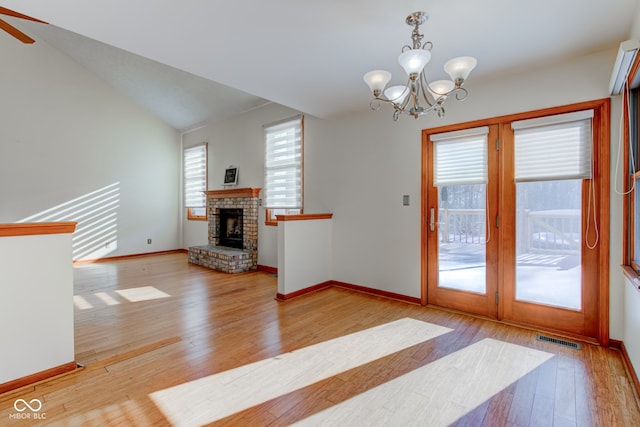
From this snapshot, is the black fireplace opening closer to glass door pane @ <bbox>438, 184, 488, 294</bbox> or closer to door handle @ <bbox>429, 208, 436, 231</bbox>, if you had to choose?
door handle @ <bbox>429, 208, 436, 231</bbox>

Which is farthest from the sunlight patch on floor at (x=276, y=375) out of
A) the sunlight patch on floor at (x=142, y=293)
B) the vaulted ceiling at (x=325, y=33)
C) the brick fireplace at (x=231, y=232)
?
the brick fireplace at (x=231, y=232)

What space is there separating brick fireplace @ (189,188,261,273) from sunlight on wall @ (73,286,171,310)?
139cm

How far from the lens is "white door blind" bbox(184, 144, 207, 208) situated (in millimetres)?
Result: 6984

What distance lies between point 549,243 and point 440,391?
1.88 metres

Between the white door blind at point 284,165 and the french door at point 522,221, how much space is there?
7.29 feet

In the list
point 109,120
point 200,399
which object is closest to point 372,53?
point 200,399

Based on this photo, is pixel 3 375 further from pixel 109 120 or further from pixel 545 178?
pixel 109 120

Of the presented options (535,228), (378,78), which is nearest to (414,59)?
(378,78)

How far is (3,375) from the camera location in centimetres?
189

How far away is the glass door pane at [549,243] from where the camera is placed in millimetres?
2730

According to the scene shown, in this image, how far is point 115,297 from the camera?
12.9 feet

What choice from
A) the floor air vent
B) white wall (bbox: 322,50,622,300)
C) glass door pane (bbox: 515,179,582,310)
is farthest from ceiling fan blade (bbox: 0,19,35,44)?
the floor air vent

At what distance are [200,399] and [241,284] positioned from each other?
280 cm

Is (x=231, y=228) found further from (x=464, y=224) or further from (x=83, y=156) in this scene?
(x=464, y=224)
